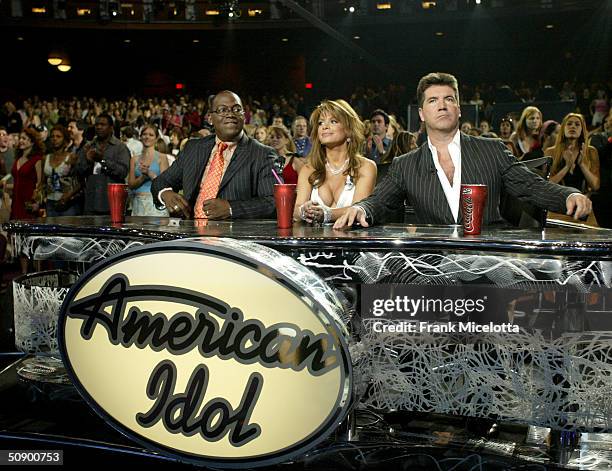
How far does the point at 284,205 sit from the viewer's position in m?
2.18

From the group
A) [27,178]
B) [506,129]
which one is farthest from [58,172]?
[506,129]

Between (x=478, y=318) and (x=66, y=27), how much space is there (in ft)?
54.8

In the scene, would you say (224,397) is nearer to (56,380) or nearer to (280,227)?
(280,227)

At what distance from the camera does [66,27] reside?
55.2 ft

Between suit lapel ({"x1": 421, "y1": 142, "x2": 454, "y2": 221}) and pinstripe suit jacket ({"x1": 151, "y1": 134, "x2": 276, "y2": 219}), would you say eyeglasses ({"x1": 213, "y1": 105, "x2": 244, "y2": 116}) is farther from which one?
suit lapel ({"x1": 421, "y1": 142, "x2": 454, "y2": 221})

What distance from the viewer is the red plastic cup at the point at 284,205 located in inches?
85.6

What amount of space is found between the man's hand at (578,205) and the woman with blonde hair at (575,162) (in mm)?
3312

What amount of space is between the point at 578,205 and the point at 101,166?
3.55 meters

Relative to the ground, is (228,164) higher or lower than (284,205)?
higher

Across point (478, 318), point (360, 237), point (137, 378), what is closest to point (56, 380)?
point (137, 378)

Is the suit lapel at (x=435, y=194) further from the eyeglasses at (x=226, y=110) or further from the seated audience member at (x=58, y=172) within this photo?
the seated audience member at (x=58, y=172)

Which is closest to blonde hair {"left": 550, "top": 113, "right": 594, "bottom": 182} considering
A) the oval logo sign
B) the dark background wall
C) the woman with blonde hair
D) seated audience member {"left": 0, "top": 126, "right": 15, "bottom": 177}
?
the woman with blonde hair

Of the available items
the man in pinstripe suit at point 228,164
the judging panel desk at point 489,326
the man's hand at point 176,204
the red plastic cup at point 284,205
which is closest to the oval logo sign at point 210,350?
the judging panel desk at point 489,326

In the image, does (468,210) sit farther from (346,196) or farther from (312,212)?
(346,196)
